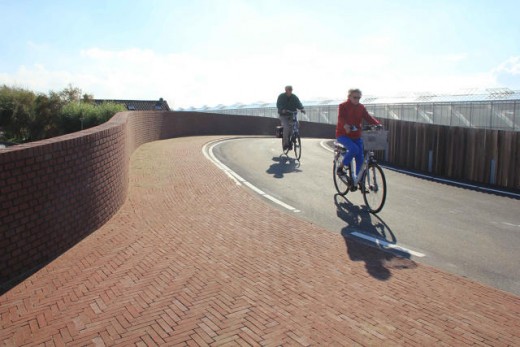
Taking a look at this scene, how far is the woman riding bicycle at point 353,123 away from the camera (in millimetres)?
8570

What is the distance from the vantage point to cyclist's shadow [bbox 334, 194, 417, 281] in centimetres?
569

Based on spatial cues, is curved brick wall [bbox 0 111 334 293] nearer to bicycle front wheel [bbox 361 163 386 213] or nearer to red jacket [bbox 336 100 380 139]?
red jacket [bbox 336 100 380 139]

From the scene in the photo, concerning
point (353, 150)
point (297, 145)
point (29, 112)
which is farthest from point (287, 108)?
point (29, 112)

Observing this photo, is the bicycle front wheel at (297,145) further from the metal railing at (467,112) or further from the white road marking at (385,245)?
the metal railing at (467,112)

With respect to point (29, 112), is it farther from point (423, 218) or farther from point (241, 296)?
point (241, 296)

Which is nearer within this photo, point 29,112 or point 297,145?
point 297,145

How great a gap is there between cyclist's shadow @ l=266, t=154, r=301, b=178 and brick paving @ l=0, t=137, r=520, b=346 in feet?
17.0

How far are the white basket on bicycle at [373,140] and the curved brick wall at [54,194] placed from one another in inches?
168

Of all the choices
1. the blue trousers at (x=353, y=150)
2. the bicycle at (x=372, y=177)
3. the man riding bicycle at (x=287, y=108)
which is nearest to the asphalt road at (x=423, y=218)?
the bicycle at (x=372, y=177)

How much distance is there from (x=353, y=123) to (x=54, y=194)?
518cm

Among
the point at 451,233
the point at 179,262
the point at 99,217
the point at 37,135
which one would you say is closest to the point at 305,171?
the point at 451,233

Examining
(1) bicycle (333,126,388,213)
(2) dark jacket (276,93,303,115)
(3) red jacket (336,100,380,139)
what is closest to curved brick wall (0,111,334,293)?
(3) red jacket (336,100,380,139)

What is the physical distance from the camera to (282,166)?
44.0ft

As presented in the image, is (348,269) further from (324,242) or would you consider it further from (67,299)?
(67,299)
